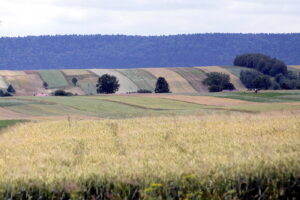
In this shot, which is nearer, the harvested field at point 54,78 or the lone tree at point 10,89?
the lone tree at point 10,89

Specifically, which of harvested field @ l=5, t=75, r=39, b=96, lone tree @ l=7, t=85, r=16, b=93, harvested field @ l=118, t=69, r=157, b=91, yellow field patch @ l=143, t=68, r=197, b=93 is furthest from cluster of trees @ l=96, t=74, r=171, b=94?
lone tree @ l=7, t=85, r=16, b=93

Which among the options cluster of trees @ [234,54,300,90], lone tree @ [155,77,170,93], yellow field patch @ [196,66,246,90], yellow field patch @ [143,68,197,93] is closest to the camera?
lone tree @ [155,77,170,93]

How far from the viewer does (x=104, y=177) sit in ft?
37.0

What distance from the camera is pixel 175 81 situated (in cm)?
10638

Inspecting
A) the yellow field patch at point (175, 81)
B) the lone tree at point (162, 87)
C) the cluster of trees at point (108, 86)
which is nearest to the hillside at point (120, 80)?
the yellow field patch at point (175, 81)

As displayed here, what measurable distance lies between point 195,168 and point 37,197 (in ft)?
9.56

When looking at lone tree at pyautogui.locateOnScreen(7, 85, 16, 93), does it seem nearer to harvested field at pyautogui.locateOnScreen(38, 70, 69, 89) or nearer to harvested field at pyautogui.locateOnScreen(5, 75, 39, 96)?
harvested field at pyautogui.locateOnScreen(5, 75, 39, 96)

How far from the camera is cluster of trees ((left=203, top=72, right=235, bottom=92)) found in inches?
3775

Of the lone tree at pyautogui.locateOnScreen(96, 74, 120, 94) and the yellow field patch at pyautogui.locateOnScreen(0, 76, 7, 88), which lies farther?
the yellow field patch at pyautogui.locateOnScreen(0, 76, 7, 88)

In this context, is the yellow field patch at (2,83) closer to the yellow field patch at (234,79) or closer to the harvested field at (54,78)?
the harvested field at (54,78)

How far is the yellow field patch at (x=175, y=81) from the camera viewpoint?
98281 mm

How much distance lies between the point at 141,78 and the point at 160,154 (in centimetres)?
9956

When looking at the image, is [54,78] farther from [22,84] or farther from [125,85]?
[125,85]

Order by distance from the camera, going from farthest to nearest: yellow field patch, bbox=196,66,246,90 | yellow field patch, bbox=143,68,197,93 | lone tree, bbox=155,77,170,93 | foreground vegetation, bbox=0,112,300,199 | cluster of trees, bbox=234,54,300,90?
yellow field patch, bbox=196,66,246,90, yellow field patch, bbox=143,68,197,93, cluster of trees, bbox=234,54,300,90, lone tree, bbox=155,77,170,93, foreground vegetation, bbox=0,112,300,199
